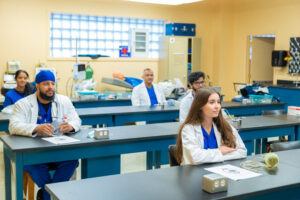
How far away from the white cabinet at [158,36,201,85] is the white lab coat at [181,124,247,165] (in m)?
6.65

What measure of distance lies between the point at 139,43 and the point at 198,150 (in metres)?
7.08

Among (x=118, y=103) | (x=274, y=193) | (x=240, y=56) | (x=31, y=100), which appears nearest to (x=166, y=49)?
(x=240, y=56)

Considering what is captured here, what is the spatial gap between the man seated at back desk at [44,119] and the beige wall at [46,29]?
4.91 m

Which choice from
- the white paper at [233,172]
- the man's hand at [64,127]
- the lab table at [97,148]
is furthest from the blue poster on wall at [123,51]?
the white paper at [233,172]

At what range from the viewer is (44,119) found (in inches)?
137

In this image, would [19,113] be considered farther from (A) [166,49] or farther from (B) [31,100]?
(A) [166,49]

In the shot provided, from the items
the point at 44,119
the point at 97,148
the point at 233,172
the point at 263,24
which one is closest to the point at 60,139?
the point at 97,148

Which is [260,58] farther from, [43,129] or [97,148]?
[43,129]

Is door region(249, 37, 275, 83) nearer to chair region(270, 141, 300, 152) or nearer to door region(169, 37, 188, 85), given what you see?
door region(169, 37, 188, 85)

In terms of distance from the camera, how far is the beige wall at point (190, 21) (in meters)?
8.02

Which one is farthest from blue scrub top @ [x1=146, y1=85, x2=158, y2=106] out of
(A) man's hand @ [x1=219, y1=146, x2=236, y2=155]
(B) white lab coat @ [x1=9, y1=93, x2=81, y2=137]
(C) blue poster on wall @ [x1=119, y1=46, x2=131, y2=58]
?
(A) man's hand @ [x1=219, y1=146, x2=236, y2=155]

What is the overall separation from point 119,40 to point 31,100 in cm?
601

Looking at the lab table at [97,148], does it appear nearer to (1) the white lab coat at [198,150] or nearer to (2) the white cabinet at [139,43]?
(1) the white lab coat at [198,150]

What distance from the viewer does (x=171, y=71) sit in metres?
9.41
